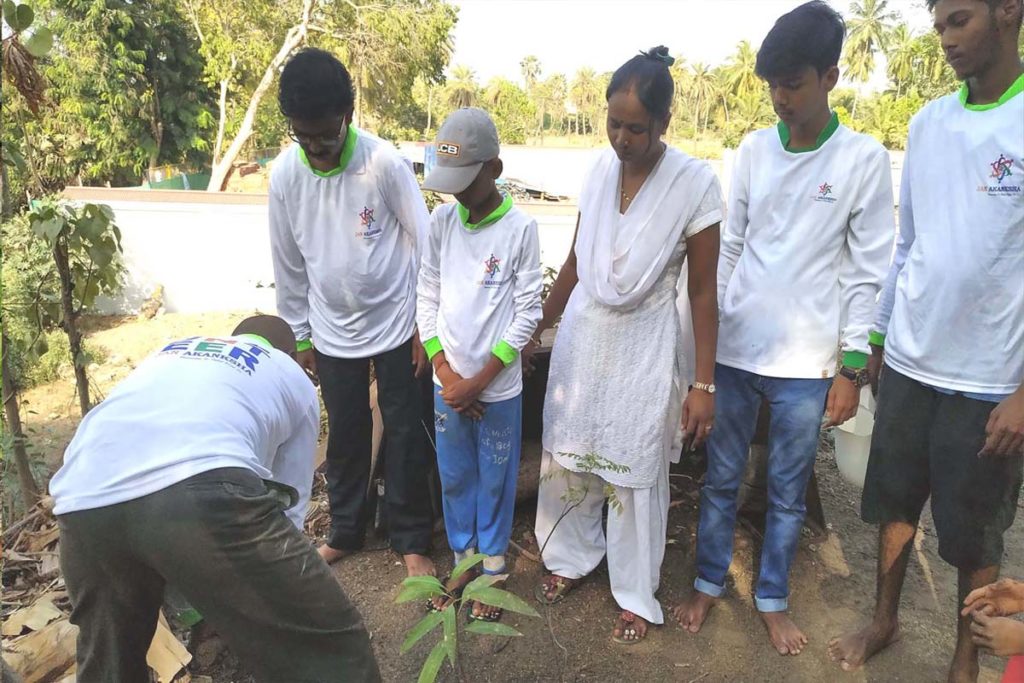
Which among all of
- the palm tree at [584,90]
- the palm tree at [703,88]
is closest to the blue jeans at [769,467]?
the palm tree at [703,88]

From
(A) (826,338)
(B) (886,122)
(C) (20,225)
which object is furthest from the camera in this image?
(B) (886,122)

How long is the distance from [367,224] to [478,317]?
1.95 feet

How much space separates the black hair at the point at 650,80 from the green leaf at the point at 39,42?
2.20 m

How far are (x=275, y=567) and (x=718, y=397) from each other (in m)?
1.59

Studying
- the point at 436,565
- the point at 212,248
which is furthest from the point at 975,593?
the point at 212,248

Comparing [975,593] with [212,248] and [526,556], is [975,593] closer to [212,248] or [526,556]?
[526,556]

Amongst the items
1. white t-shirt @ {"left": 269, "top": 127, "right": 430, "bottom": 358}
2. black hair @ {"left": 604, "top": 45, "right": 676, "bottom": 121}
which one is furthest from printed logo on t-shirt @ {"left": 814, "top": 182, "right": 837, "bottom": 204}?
white t-shirt @ {"left": 269, "top": 127, "right": 430, "bottom": 358}

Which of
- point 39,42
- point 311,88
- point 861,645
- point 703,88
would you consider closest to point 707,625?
point 861,645

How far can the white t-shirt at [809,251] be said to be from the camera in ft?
7.02

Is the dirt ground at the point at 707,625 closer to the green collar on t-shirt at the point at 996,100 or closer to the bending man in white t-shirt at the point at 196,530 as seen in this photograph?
the bending man in white t-shirt at the point at 196,530

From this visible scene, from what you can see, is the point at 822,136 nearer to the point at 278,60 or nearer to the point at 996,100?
the point at 996,100

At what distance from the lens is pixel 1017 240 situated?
5.99ft

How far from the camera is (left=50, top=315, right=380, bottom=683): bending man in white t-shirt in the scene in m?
1.48

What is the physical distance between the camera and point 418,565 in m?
2.80
